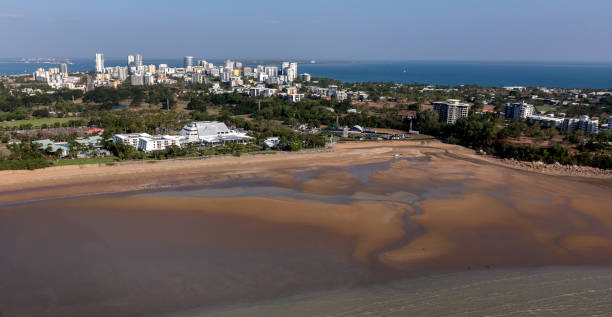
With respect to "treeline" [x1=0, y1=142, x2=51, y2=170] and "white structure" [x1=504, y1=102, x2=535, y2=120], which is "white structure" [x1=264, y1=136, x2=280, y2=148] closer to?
"treeline" [x1=0, y1=142, x2=51, y2=170]

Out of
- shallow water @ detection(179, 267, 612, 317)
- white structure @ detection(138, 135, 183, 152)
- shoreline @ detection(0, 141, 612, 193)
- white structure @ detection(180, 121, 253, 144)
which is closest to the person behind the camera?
shallow water @ detection(179, 267, 612, 317)

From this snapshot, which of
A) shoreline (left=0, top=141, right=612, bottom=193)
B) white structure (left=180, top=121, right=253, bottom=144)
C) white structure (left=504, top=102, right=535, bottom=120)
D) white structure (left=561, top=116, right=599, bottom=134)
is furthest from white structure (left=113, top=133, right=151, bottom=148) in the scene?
white structure (left=504, top=102, right=535, bottom=120)

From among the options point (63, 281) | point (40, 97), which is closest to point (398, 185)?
point (63, 281)

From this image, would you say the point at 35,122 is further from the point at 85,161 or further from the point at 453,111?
the point at 453,111

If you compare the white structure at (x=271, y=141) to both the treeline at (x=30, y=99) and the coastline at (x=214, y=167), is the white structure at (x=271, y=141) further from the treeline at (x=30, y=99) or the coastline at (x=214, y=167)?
the treeline at (x=30, y=99)

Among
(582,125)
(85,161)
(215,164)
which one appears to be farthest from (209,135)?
(582,125)

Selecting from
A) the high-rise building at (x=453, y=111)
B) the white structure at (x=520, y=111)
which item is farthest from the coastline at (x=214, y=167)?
the white structure at (x=520, y=111)
